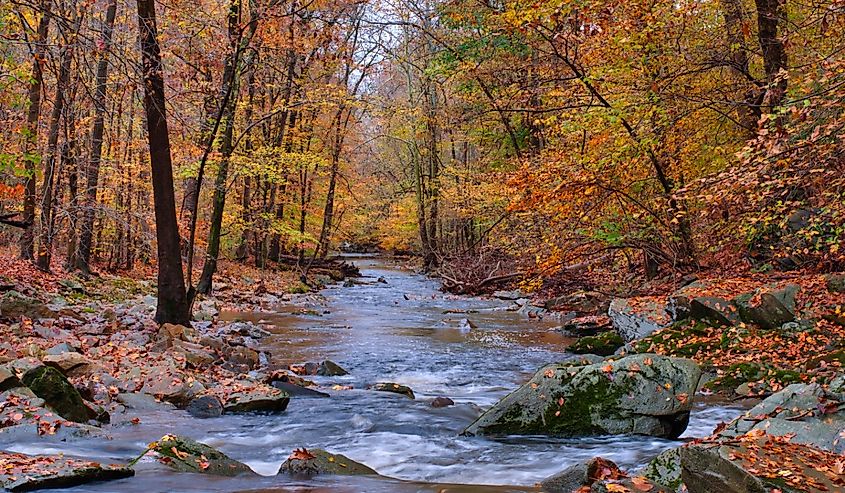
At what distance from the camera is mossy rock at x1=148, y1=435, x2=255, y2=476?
4984 mm

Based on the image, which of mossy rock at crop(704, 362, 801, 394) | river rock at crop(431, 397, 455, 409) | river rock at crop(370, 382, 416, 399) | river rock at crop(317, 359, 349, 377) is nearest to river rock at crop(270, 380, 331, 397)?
river rock at crop(370, 382, 416, 399)

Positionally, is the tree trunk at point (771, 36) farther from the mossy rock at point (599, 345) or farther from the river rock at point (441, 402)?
the river rock at point (441, 402)

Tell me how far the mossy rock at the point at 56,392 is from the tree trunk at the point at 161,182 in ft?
16.5

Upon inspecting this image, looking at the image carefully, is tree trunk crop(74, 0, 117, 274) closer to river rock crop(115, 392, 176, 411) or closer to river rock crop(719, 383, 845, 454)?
river rock crop(115, 392, 176, 411)

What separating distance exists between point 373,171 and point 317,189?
1536 centimetres

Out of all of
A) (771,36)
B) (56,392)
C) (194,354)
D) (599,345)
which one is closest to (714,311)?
(599,345)

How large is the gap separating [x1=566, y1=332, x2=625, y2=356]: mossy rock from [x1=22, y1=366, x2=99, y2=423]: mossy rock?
8198 millimetres

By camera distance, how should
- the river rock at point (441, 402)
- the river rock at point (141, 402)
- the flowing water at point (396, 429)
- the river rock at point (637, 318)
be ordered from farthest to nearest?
the river rock at point (637, 318) → the river rock at point (441, 402) → the river rock at point (141, 402) → the flowing water at point (396, 429)

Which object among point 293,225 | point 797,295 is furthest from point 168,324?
point 293,225

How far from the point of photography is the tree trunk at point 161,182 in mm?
10234

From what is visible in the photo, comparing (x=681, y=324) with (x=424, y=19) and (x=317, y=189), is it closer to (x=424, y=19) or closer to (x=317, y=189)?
(x=424, y=19)

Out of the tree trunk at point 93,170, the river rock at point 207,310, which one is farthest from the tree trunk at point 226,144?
the tree trunk at point 93,170

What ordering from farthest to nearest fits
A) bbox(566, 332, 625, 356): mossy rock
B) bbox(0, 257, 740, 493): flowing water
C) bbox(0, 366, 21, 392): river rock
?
bbox(566, 332, 625, 356): mossy rock
bbox(0, 366, 21, 392): river rock
bbox(0, 257, 740, 493): flowing water

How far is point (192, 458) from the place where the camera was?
5.09m
